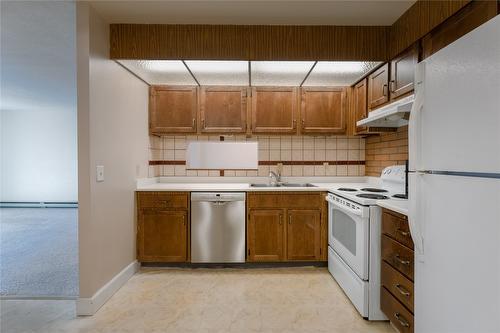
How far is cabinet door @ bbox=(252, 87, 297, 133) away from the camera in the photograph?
10.8ft

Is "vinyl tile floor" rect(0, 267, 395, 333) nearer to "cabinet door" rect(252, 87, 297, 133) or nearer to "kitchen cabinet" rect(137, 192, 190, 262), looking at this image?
"kitchen cabinet" rect(137, 192, 190, 262)

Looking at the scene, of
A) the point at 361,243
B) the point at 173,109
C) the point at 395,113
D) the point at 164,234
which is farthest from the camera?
the point at 173,109

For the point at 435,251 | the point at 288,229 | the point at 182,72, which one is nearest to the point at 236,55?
Answer: the point at 182,72

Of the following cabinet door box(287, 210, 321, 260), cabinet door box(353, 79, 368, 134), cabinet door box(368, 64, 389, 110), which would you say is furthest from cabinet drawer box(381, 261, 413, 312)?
cabinet door box(353, 79, 368, 134)

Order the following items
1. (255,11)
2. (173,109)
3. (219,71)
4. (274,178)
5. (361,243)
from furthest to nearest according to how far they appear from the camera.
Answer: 1. (274,178)
2. (173,109)
3. (219,71)
4. (255,11)
5. (361,243)

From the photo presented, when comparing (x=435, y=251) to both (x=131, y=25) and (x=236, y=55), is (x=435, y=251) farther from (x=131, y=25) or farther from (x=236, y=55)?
(x=131, y=25)

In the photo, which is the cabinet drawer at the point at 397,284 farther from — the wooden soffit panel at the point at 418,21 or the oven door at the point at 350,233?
the wooden soffit panel at the point at 418,21

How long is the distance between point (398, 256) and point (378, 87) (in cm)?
159

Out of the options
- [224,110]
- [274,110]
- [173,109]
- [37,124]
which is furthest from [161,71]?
[37,124]

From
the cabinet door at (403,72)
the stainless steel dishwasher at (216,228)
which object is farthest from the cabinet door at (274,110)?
the cabinet door at (403,72)

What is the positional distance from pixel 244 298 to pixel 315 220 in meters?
1.10

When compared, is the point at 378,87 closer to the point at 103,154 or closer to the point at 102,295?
the point at 103,154

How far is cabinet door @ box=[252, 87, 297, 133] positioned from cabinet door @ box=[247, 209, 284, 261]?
96 cm

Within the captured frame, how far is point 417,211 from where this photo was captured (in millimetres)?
1429
